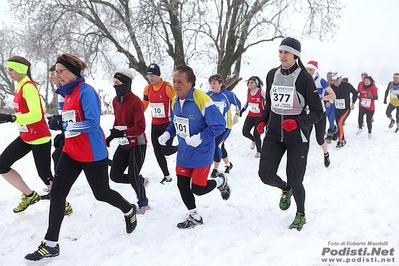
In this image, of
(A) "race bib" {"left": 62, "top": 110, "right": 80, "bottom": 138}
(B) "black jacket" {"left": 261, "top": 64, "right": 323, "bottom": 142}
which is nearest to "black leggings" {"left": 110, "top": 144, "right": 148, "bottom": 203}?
(A) "race bib" {"left": 62, "top": 110, "right": 80, "bottom": 138}

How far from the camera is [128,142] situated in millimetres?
4062

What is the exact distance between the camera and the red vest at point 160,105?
5.25 metres

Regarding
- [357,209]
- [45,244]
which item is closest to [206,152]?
[45,244]

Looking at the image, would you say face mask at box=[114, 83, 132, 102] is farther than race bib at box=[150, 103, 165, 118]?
No

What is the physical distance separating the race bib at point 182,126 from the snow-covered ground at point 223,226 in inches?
46.7

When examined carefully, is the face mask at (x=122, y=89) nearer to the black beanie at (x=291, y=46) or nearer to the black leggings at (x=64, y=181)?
the black leggings at (x=64, y=181)

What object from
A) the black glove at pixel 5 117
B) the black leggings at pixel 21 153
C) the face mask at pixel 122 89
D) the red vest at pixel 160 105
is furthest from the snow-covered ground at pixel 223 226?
the face mask at pixel 122 89

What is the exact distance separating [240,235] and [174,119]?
158 centimetres

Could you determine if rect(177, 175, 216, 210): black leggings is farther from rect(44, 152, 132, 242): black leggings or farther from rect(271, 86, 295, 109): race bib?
rect(271, 86, 295, 109): race bib

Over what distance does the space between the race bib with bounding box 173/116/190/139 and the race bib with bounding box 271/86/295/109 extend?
3.54 ft

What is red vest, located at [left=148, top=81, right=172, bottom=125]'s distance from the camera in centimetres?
525

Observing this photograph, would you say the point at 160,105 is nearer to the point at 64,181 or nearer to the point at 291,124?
the point at 64,181

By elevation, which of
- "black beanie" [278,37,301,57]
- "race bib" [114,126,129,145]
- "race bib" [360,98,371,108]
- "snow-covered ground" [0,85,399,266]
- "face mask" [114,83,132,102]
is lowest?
"snow-covered ground" [0,85,399,266]

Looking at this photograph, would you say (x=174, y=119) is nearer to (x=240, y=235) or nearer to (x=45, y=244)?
(x=240, y=235)
